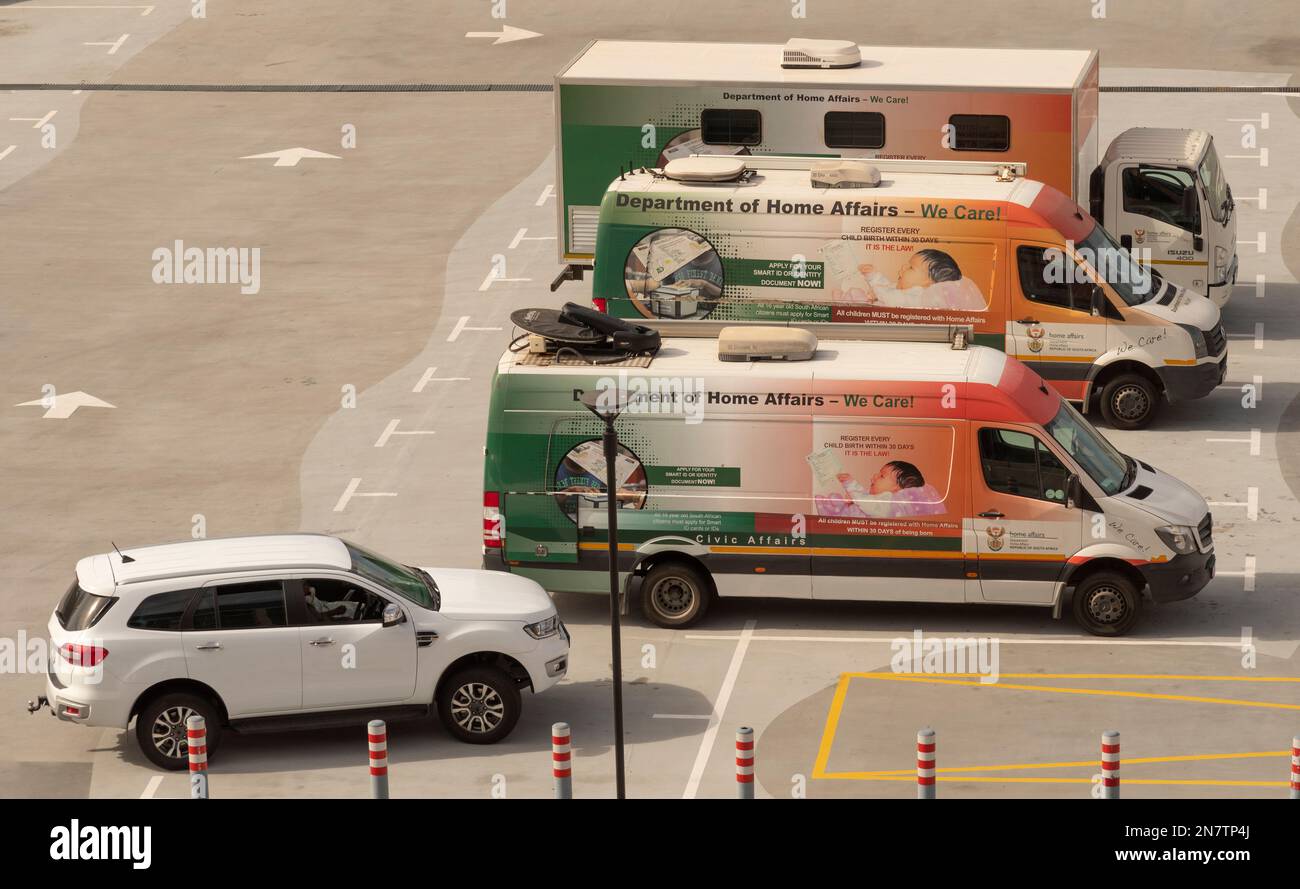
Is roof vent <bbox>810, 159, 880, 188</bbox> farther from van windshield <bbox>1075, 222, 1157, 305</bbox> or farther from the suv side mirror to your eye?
the suv side mirror

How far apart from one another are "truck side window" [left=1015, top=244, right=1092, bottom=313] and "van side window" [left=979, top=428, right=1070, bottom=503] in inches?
221

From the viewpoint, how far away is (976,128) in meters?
29.8

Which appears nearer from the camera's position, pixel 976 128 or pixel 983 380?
pixel 983 380

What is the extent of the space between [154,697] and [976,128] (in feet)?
51.6

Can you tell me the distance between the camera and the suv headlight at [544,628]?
18.9 metres

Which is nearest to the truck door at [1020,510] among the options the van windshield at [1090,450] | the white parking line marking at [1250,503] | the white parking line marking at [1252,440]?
the van windshield at [1090,450]

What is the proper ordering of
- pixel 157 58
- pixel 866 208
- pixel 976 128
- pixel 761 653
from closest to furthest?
pixel 761 653, pixel 866 208, pixel 976 128, pixel 157 58

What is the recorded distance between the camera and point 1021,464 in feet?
69.3

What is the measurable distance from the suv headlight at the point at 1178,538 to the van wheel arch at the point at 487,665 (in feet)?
21.2

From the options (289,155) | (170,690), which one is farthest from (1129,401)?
(289,155)

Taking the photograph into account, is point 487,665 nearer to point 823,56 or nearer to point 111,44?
point 823,56
